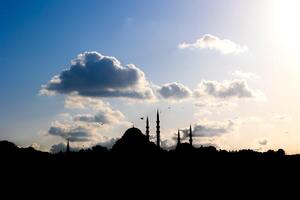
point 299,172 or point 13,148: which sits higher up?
point 13,148

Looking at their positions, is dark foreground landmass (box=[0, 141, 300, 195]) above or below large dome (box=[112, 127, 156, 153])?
below

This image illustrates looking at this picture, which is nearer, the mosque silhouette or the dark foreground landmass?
the dark foreground landmass

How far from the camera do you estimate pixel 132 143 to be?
58.9 m

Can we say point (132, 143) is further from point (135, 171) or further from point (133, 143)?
point (135, 171)

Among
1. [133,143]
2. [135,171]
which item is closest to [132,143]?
[133,143]

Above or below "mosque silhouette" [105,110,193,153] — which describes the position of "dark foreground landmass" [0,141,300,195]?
below

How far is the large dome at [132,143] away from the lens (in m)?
58.2

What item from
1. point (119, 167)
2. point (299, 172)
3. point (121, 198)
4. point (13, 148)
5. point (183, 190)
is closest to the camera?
point (121, 198)

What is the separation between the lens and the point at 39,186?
5016 cm

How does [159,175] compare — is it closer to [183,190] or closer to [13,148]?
[183,190]

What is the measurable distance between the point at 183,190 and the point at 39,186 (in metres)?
18.5

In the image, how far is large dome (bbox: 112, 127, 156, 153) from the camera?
191 ft

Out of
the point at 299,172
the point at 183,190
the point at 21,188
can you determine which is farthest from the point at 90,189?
the point at 299,172

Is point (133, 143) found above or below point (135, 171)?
above
